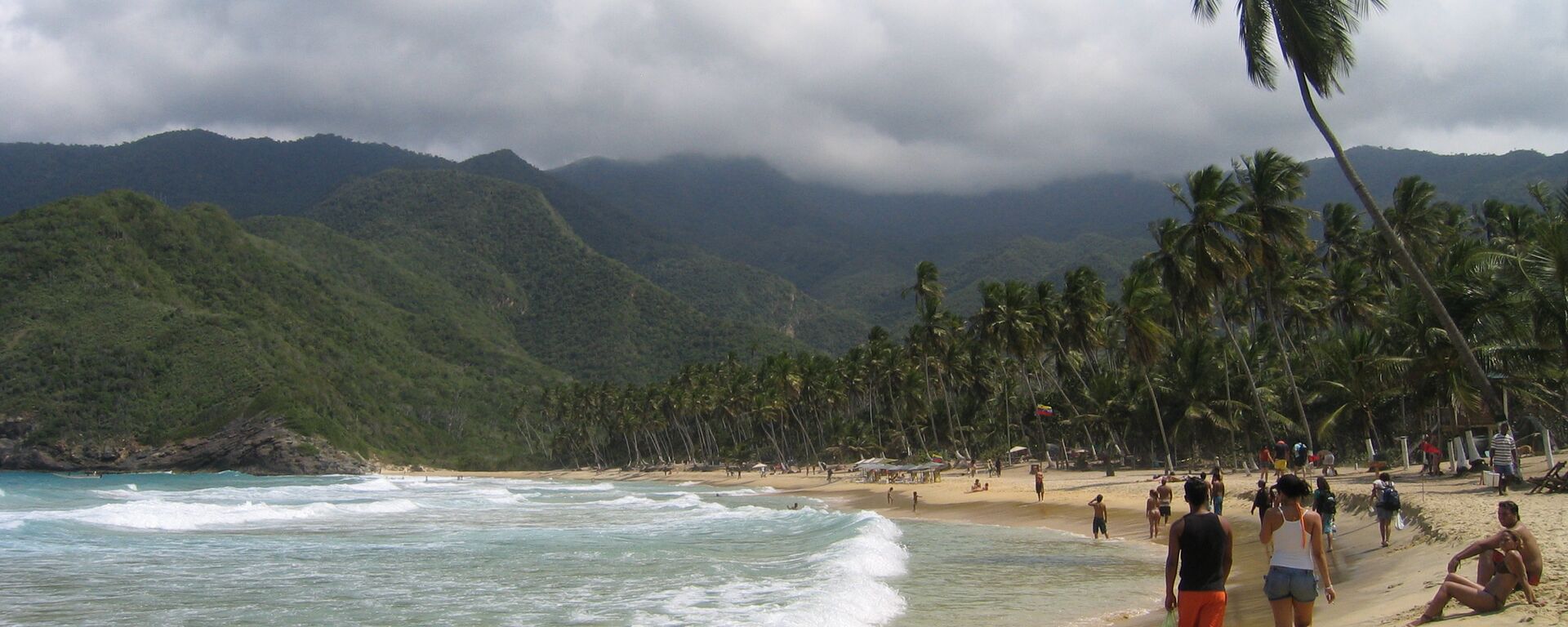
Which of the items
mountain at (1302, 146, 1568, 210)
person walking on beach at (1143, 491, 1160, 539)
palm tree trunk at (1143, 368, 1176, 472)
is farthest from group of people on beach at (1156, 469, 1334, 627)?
mountain at (1302, 146, 1568, 210)

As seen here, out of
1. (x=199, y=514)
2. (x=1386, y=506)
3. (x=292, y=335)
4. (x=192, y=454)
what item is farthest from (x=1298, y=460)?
(x=292, y=335)

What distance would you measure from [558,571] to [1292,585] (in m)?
16.2

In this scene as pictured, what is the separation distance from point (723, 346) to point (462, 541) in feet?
467

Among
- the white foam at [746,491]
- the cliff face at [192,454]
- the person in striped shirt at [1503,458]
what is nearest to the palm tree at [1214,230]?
the person in striped shirt at [1503,458]

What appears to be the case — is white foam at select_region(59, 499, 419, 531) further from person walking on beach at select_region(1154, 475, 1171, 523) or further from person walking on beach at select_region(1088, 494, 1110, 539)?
person walking on beach at select_region(1154, 475, 1171, 523)

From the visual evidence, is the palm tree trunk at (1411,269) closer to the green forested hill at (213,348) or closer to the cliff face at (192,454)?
the cliff face at (192,454)

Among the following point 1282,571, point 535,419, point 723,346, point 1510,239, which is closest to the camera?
point 1282,571

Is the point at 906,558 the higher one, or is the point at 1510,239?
the point at 1510,239

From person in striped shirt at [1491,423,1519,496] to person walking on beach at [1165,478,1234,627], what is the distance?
545 inches

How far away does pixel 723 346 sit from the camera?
171m

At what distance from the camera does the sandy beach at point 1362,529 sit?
31.7ft

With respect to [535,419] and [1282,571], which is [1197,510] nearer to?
[1282,571]

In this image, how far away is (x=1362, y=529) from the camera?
56.8 ft

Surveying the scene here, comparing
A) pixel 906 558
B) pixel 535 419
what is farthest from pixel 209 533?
pixel 535 419
